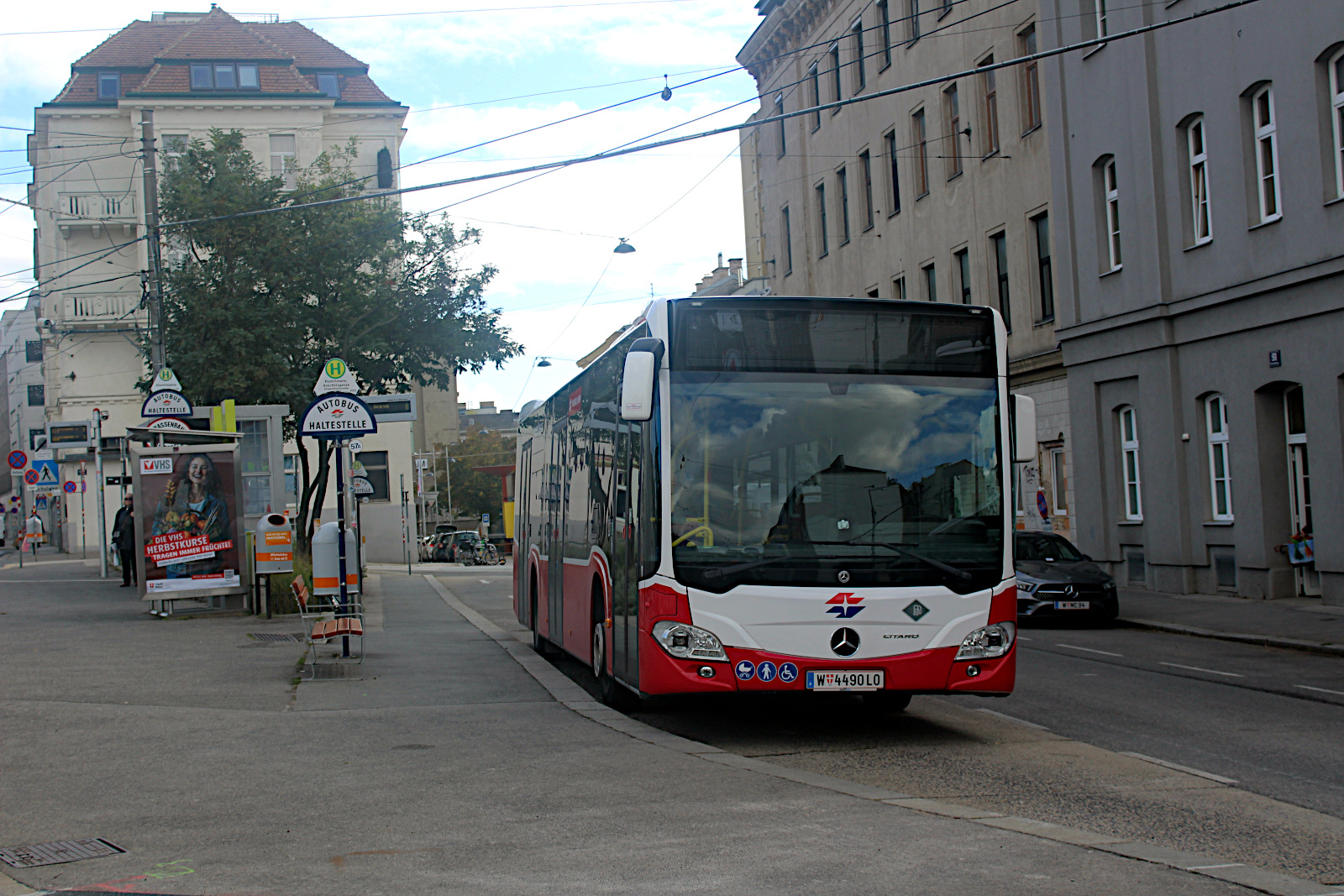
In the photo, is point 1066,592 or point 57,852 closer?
point 57,852

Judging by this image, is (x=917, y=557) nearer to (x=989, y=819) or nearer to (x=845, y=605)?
(x=845, y=605)

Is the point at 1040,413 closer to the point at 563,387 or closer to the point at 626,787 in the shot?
the point at 563,387

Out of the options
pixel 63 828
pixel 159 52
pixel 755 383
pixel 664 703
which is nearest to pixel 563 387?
pixel 664 703

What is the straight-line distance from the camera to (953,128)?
33.4 m

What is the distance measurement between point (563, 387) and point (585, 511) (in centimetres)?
253

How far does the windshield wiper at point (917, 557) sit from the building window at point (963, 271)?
82.8 feet

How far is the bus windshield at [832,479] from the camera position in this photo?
913cm

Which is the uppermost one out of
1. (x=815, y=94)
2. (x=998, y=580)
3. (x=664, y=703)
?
(x=815, y=94)

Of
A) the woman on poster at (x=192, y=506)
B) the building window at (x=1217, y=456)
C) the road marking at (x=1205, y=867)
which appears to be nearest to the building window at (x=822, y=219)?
the building window at (x=1217, y=456)

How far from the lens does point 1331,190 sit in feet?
65.7

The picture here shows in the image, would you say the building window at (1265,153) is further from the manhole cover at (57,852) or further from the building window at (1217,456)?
the manhole cover at (57,852)

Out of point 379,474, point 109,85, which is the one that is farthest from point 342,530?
point 109,85

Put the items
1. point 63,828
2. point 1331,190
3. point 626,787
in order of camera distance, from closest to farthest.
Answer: point 63,828 → point 626,787 → point 1331,190

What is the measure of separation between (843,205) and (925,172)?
241 inches
